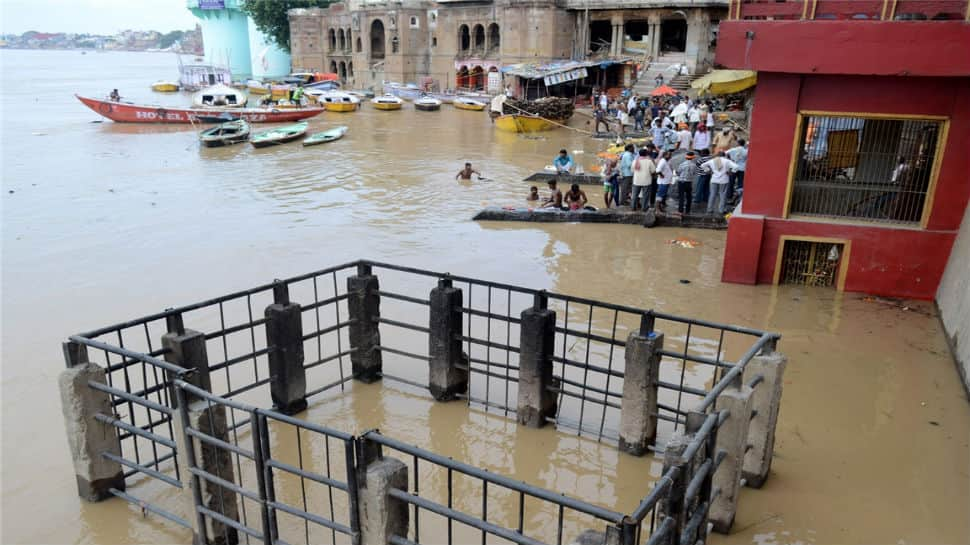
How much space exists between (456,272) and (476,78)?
162ft

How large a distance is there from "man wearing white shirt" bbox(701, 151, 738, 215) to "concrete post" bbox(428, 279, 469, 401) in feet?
34.4

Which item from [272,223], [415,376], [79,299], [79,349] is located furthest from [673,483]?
[272,223]

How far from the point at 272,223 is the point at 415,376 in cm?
1167

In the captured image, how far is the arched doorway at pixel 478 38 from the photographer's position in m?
59.4

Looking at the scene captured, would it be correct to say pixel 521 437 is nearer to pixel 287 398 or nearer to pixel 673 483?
pixel 287 398

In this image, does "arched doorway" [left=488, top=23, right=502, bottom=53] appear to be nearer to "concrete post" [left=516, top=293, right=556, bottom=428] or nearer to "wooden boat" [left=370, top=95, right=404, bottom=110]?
"wooden boat" [left=370, top=95, right=404, bottom=110]

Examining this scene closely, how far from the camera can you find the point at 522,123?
38.6m

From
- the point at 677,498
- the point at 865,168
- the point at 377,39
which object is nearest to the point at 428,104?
the point at 377,39

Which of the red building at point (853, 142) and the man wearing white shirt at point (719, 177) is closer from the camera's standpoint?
the red building at point (853, 142)

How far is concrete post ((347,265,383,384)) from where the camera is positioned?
29.0ft

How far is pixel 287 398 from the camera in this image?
Answer: 27.3ft

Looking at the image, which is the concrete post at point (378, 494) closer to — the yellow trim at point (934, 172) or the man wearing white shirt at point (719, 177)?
the yellow trim at point (934, 172)

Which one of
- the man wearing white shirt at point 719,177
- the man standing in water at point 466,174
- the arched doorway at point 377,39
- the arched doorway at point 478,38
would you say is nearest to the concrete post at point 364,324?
the man wearing white shirt at point 719,177

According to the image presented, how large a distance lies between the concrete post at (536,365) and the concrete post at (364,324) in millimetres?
2248
